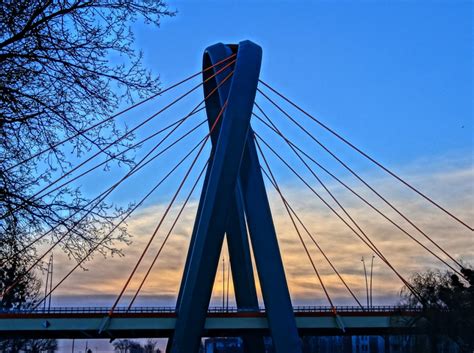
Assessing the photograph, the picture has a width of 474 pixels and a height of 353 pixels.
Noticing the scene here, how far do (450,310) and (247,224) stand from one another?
62.7 ft

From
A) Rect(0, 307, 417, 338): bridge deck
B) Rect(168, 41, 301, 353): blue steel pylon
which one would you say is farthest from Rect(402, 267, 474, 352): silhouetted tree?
Rect(168, 41, 301, 353): blue steel pylon

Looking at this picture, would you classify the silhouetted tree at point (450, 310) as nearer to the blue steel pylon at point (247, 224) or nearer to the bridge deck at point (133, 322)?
the bridge deck at point (133, 322)

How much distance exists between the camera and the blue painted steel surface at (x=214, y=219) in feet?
102

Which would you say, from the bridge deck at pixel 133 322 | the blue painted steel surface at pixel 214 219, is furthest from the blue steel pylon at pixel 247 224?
the bridge deck at pixel 133 322

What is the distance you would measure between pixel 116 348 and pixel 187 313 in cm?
11690

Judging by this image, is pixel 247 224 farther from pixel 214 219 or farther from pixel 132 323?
pixel 132 323

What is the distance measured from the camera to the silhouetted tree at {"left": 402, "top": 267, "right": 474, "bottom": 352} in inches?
1753

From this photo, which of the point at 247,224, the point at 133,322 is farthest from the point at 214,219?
the point at 133,322

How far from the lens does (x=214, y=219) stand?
102 ft

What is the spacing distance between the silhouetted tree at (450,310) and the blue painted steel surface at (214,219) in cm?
1949

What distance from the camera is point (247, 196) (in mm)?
33594

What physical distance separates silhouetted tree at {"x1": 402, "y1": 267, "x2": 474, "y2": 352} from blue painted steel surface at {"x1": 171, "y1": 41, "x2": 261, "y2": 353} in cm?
1949

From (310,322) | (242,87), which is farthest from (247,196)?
(310,322)

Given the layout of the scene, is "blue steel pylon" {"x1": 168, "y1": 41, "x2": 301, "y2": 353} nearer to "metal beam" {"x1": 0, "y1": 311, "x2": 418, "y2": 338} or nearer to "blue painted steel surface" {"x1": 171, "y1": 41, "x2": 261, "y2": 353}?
"blue painted steel surface" {"x1": 171, "y1": 41, "x2": 261, "y2": 353}
